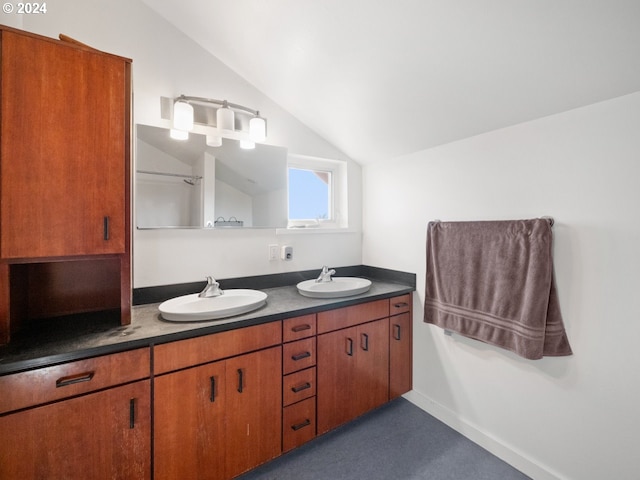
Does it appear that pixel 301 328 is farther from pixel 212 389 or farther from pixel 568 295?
pixel 568 295

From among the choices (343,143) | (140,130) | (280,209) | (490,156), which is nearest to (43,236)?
(140,130)

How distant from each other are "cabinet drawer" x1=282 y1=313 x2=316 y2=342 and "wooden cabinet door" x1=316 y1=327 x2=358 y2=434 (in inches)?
3.4

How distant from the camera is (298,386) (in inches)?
59.3

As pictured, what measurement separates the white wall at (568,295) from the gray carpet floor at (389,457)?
0.35ft

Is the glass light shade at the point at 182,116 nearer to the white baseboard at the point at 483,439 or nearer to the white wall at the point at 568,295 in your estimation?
the white wall at the point at 568,295

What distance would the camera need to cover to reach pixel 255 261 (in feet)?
6.33

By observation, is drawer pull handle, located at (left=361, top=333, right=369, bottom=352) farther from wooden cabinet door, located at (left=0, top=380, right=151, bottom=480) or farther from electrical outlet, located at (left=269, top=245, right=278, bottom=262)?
wooden cabinet door, located at (left=0, top=380, right=151, bottom=480)

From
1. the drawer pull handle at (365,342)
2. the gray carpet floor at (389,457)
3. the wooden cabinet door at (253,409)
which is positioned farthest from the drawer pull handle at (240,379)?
the drawer pull handle at (365,342)

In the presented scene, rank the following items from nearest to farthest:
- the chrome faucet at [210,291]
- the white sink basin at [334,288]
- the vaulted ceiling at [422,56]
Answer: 1. the vaulted ceiling at [422,56]
2. the chrome faucet at [210,291]
3. the white sink basin at [334,288]

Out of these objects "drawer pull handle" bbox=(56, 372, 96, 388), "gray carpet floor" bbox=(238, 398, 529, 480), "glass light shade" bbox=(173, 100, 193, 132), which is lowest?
"gray carpet floor" bbox=(238, 398, 529, 480)

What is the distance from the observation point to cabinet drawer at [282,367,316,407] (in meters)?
1.46

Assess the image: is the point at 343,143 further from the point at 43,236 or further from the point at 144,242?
the point at 43,236

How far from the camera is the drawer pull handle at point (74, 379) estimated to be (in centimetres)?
98

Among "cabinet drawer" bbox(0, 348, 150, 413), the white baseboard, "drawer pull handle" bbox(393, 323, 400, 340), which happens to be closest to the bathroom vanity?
"cabinet drawer" bbox(0, 348, 150, 413)
